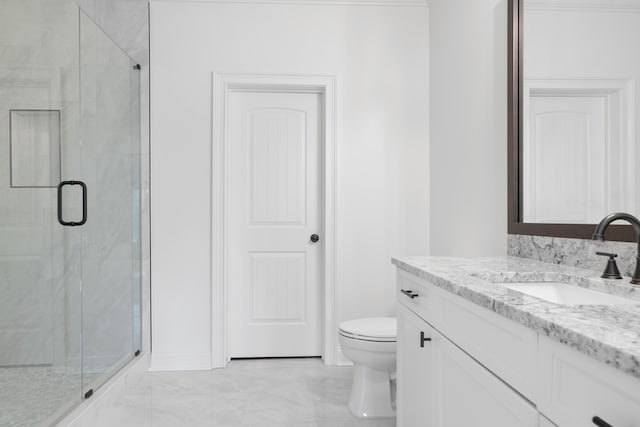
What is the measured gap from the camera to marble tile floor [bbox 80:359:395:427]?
2.13 metres

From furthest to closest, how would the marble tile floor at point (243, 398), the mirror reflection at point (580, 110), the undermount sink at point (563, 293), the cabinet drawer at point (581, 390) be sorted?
1. the marble tile floor at point (243, 398)
2. the mirror reflection at point (580, 110)
3. the undermount sink at point (563, 293)
4. the cabinet drawer at point (581, 390)

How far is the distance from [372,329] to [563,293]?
3.71ft

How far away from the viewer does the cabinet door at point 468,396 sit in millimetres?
820

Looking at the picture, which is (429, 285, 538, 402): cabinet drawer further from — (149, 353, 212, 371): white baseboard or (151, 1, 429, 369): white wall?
(149, 353, 212, 371): white baseboard

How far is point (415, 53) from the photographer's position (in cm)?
297

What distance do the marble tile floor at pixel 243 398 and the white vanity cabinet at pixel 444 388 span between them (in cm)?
64

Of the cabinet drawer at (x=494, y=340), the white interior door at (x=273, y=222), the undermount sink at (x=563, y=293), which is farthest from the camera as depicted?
the white interior door at (x=273, y=222)

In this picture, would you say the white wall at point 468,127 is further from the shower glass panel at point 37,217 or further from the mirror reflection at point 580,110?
the shower glass panel at point 37,217

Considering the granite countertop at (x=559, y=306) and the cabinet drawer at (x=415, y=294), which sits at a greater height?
the granite countertop at (x=559, y=306)

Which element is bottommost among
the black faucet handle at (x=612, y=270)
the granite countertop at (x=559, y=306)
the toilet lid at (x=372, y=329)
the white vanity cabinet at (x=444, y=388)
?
the toilet lid at (x=372, y=329)

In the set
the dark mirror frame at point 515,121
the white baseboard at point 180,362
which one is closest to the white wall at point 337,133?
the white baseboard at point 180,362

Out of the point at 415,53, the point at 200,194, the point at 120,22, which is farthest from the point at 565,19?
the point at 120,22

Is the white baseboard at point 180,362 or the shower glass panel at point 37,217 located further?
the white baseboard at point 180,362

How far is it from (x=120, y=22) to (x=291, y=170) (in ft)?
4.92
